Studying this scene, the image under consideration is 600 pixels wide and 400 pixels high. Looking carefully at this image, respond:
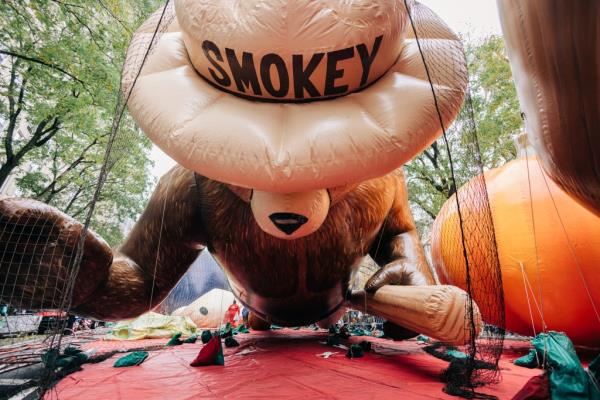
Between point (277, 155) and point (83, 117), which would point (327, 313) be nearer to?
point (277, 155)

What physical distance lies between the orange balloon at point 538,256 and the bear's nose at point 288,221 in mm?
1438

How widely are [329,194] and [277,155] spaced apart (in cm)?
62

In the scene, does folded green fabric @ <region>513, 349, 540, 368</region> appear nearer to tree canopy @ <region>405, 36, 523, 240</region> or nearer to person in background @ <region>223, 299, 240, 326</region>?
tree canopy @ <region>405, 36, 523, 240</region>

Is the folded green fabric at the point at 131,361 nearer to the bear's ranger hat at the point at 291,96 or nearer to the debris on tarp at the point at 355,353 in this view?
the debris on tarp at the point at 355,353

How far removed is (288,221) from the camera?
5.01 ft

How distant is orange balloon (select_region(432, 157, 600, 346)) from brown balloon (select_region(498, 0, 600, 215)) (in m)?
1.17

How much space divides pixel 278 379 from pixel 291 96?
148 centimetres

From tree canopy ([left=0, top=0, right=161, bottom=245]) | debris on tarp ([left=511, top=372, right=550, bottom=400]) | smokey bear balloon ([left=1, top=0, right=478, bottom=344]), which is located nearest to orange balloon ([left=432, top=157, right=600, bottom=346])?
debris on tarp ([left=511, top=372, right=550, bottom=400])

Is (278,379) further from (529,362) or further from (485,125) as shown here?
(485,125)

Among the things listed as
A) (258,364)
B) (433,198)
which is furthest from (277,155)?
(433,198)

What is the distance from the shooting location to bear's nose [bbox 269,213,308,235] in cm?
151

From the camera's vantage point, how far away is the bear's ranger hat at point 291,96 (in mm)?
1184

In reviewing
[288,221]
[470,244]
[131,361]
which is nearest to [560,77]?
[288,221]

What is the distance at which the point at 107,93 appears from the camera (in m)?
5.23
